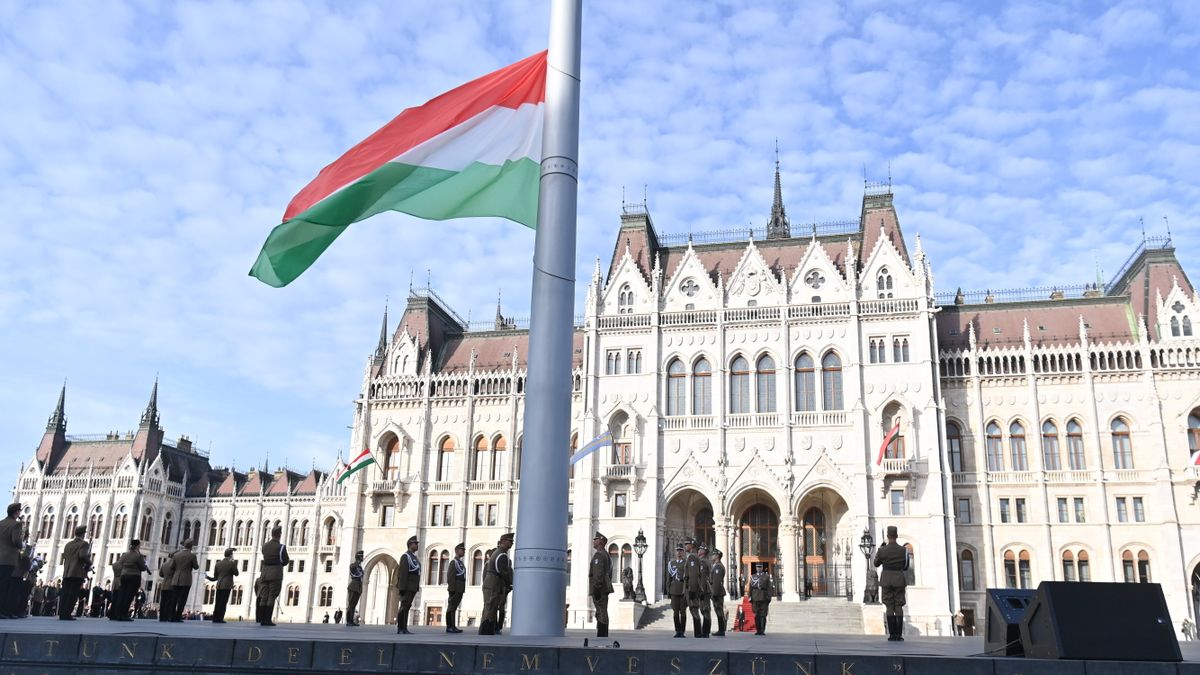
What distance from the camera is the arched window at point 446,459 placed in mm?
53497

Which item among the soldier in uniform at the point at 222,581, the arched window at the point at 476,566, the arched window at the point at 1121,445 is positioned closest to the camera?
the soldier in uniform at the point at 222,581

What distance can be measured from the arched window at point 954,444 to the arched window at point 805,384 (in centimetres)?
694

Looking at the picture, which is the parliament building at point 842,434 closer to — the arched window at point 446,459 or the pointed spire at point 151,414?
the arched window at point 446,459

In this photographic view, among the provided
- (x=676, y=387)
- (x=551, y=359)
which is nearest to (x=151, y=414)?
(x=676, y=387)

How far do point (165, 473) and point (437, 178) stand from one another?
7258 cm

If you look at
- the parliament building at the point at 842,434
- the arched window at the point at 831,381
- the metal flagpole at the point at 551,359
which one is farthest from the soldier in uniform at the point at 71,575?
the arched window at the point at 831,381

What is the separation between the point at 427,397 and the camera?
→ 2144 inches

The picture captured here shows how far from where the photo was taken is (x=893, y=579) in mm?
17828

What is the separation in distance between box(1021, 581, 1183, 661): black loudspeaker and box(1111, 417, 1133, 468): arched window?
3980cm

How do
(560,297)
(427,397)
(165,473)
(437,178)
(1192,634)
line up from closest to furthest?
(560,297) → (437,178) → (1192,634) → (427,397) → (165,473)

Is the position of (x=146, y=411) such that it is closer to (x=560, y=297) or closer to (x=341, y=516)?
(x=341, y=516)

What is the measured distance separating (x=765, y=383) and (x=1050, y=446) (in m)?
13.5

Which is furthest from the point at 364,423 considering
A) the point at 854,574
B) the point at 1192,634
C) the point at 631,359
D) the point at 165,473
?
the point at 1192,634

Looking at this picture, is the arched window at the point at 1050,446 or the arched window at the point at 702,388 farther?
the arched window at the point at 702,388
